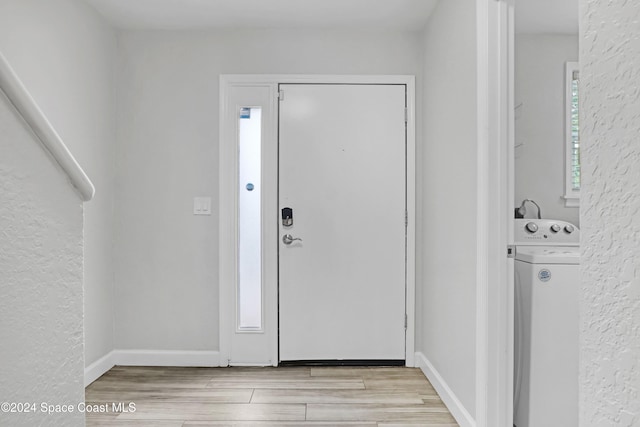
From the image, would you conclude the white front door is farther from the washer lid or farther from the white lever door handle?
the washer lid

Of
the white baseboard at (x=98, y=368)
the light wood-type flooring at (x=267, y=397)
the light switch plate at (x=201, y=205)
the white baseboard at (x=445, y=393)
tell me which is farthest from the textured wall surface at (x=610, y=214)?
the white baseboard at (x=98, y=368)

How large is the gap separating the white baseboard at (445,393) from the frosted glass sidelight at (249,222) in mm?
1151

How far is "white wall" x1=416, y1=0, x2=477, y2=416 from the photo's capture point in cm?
207

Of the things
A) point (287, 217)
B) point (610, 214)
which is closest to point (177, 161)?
point (287, 217)

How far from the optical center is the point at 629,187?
0.57 metres

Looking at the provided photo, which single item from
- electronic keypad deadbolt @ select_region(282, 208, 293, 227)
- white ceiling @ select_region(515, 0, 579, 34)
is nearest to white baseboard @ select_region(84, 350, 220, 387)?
electronic keypad deadbolt @ select_region(282, 208, 293, 227)

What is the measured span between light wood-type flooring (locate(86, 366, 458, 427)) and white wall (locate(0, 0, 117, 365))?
17.7 inches

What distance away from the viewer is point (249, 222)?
301 centimetres

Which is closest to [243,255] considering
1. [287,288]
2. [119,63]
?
[287,288]

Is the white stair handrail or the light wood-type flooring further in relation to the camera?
the light wood-type flooring

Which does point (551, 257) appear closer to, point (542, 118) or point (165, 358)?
point (542, 118)

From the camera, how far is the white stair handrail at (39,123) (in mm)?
635

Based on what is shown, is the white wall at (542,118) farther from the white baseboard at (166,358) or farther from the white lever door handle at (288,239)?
the white baseboard at (166,358)

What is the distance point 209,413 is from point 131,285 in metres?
1.18
